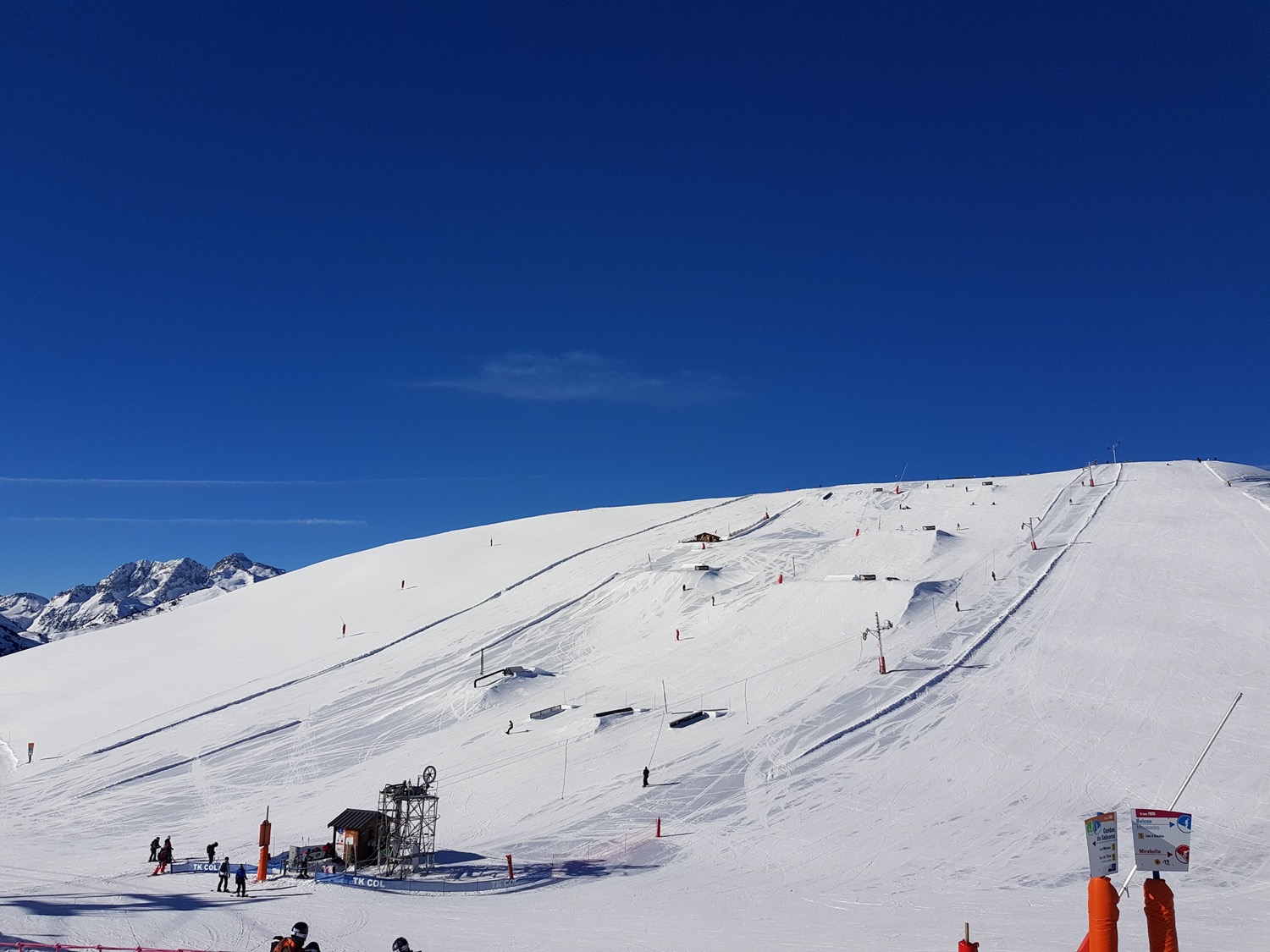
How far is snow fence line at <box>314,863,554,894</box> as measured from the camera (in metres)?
17.5

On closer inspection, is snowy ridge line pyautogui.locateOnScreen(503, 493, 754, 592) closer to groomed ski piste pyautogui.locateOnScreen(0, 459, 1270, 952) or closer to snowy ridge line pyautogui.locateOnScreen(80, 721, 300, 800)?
groomed ski piste pyautogui.locateOnScreen(0, 459, 1270, 952)

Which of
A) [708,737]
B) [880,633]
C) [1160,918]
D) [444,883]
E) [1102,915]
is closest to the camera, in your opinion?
[1102,915]

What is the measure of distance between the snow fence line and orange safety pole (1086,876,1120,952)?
43.6ft

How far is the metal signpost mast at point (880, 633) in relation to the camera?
29737mm

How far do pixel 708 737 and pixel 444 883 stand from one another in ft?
36.9

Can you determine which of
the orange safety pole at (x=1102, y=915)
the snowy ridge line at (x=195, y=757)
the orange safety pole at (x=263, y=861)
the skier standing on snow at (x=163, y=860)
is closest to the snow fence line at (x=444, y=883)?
the orange safety pole at (x=263, y=861)

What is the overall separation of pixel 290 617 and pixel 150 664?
8.31 m

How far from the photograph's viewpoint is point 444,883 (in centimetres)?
1780

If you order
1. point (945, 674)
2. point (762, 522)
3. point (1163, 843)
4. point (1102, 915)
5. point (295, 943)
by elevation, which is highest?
point (762, 522)

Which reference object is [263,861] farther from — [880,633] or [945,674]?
[880,633]

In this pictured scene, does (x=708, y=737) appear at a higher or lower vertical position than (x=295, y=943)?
higher

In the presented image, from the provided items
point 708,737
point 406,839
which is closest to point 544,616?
point 708,737

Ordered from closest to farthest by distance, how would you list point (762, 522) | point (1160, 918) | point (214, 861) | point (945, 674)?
point (1160, 918) < point (214, 861) < point (945, 674) < point (762, 522)

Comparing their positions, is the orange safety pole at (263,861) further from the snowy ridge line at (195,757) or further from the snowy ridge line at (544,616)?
the snowy ridge line at (544,616)
